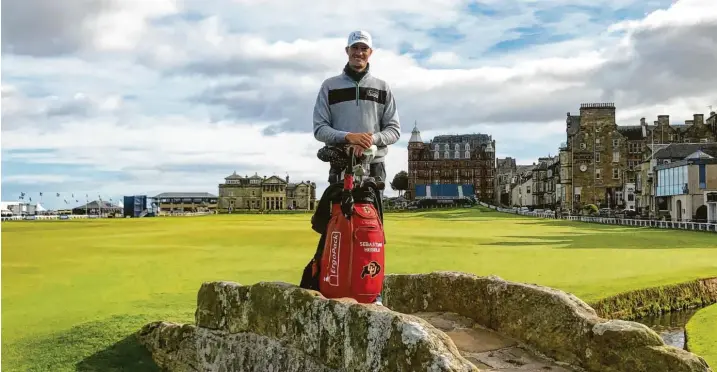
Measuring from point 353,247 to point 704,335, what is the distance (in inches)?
308

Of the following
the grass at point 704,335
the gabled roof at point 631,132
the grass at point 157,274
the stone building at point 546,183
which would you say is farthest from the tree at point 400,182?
the grass at point 704,335

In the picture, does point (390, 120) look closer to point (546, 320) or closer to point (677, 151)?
point (546, 320)

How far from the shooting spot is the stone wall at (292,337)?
555 centimetres

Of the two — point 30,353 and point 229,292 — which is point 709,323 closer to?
point 229,292

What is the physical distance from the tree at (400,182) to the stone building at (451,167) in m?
13.3

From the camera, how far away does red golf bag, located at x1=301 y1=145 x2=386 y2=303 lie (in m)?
7.25

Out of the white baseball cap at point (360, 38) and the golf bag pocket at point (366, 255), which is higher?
the white baseball cap at point (360, 38)

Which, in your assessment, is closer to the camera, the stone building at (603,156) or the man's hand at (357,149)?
the man's hand at (357,149)

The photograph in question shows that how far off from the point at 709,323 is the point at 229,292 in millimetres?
9489

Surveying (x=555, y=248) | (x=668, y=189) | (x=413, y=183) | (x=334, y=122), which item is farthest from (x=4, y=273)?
(x=413, y=183)

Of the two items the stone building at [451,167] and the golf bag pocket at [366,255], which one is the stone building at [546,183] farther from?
the golf bag pocket at [366,255]

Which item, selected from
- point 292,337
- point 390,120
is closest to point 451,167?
point 390,120

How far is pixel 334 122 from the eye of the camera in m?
8.06

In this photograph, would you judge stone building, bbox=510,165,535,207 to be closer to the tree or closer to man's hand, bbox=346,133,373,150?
the tree
